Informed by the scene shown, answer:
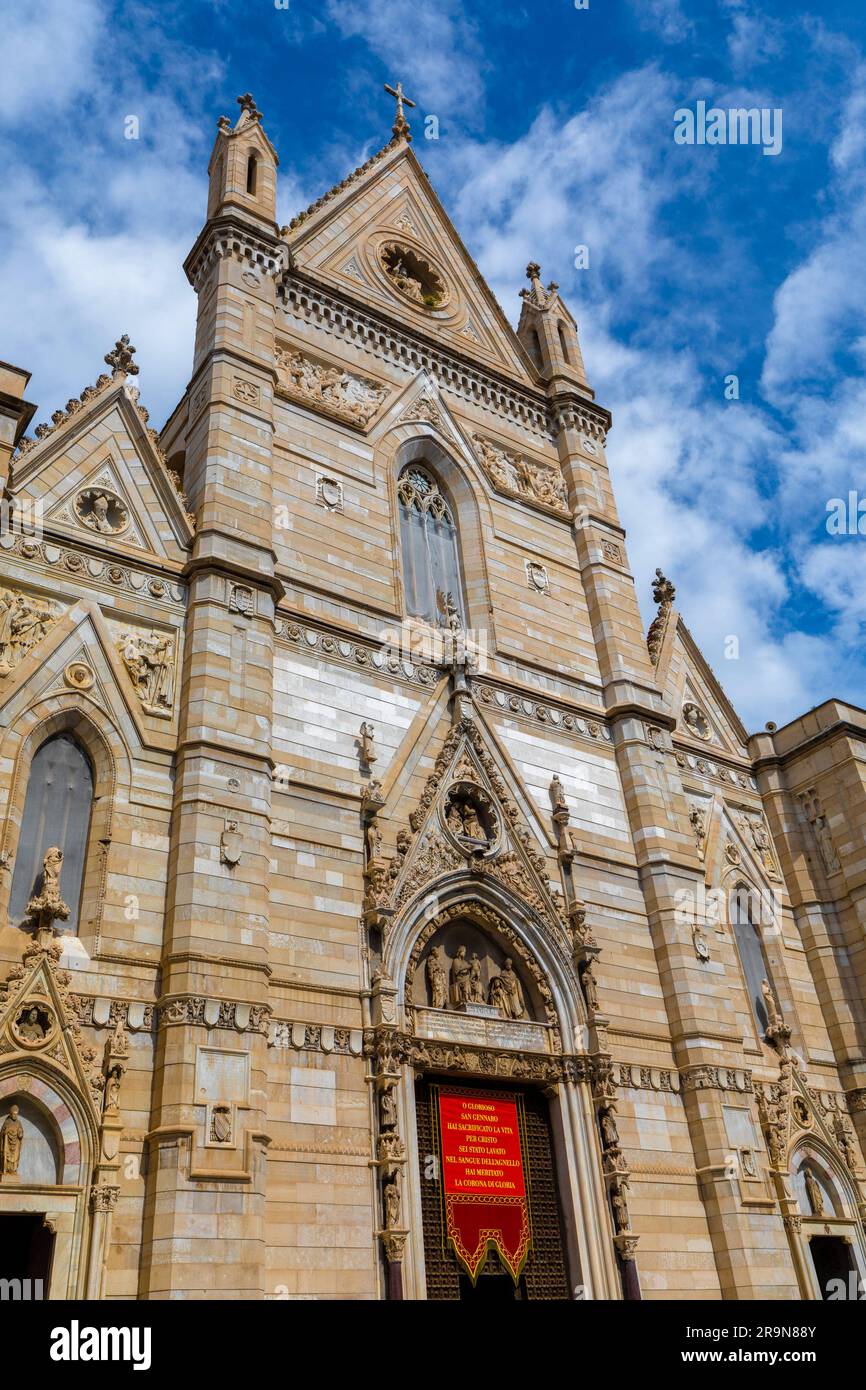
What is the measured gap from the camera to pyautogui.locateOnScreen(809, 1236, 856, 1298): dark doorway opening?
56.6 feet

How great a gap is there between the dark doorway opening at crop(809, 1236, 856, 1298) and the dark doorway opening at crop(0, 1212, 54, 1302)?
12.1 metres

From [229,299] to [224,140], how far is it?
4.65 meters

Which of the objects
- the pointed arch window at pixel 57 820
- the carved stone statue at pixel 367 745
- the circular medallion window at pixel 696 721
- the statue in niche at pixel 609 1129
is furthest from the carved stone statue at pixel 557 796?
the pointed arch window at pixel 57 820

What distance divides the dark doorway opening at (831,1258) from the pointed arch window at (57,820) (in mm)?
12899

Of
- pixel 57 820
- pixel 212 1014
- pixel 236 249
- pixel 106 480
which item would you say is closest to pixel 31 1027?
pixel 212 1014

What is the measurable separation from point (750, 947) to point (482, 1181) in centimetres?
793

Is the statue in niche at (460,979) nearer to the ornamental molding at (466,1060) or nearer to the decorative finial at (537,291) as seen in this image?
the ornamental molding at (466,1060)

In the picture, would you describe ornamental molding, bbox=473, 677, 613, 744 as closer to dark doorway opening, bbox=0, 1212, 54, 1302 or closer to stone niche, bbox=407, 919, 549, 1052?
stone niche, bbox=407, 919, 549, 1052

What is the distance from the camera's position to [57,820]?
513 inches

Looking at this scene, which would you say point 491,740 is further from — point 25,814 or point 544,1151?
point 25,814

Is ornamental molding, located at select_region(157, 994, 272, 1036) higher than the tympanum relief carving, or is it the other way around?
the tympanum relief carving

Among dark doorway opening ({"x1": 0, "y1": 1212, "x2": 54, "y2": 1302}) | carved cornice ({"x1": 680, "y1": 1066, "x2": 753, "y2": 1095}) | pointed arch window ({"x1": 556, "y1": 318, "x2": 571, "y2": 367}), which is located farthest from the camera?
pointed arch window ({"x1": 556, "y1": 318, "x2": 571, "y2": 367})

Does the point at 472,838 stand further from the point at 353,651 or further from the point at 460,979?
the point at 353,651

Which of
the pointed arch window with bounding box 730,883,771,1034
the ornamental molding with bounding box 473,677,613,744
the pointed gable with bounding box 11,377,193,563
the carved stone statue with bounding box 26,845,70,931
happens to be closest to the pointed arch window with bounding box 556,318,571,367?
the ornamental molding with bounding box 473,677,613,744
